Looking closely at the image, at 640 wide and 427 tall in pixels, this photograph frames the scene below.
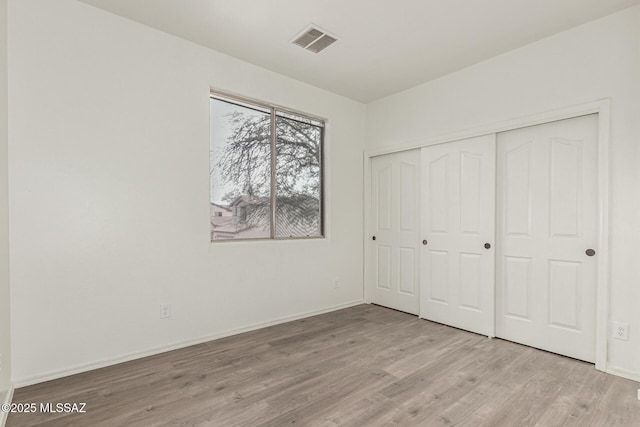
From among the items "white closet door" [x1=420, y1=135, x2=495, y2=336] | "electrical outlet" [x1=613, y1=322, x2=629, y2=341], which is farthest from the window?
"electrical outlet" [x1=613, y1=322, x2=629, y2=341]

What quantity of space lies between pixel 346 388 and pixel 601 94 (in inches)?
117

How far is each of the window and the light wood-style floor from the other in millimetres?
A: 1225

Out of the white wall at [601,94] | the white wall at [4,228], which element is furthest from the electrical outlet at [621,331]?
the white wall at [4,228]

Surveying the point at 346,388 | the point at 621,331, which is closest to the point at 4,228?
the point at 346,388

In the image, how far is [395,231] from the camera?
420cm

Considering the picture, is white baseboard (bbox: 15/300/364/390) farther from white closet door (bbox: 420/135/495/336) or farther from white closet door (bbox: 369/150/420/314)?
white closet door (bbox: 420/135/495/336)

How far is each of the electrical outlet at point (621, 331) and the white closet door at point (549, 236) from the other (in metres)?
0.15

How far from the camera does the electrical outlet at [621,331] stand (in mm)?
2412

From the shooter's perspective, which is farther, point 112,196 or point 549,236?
point 549,236

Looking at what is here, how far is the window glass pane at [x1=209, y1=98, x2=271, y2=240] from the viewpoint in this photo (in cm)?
326

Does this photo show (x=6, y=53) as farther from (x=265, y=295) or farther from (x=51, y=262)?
(x=265, y=295)

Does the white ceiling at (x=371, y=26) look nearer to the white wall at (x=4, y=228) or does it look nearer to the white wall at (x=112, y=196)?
the white wall at (x=112, y=196)

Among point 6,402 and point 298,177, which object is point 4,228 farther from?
point 298,177

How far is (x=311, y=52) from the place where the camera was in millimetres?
3145
